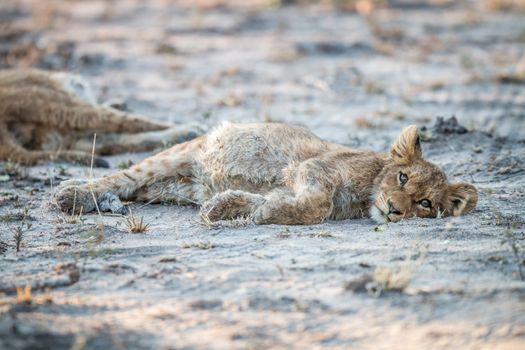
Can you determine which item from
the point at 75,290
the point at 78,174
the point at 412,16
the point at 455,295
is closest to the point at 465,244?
the point at 455,295

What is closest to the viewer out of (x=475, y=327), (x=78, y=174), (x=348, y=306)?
(x=475, y=327)

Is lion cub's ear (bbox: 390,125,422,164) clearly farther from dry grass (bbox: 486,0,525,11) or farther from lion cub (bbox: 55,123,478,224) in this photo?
dry grass (bbox: 486,0,525,11)

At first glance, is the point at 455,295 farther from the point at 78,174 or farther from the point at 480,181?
the point at 78,174

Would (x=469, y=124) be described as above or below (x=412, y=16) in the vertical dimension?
below

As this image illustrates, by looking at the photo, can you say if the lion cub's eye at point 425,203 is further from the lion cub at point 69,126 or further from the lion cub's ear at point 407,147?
the lion cub at point 69,126

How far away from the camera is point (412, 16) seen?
52.4 feet

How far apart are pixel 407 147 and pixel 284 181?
0.92m

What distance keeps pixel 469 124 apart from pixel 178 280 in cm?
547

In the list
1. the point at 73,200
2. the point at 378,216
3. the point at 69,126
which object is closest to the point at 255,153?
the point at 378,216

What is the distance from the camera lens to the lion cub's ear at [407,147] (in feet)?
19.4

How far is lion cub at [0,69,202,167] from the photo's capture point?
8.36 m

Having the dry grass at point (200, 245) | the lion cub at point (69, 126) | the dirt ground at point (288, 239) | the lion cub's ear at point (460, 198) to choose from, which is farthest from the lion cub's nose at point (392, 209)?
the lion cub at point (69, 126)

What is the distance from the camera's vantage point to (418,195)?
5.70m

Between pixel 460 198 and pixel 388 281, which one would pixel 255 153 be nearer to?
pixel 460 198
